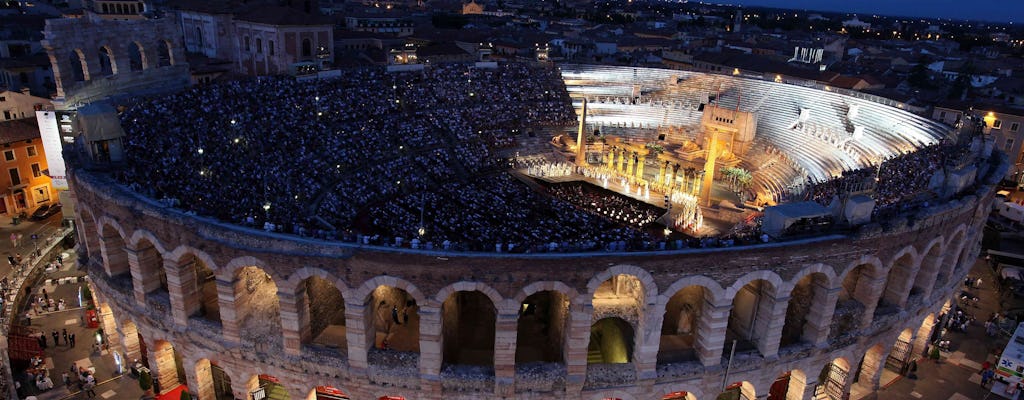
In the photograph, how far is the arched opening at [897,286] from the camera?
2988 cm

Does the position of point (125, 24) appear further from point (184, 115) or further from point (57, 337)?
point (57, 337)

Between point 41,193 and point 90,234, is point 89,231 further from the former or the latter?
point 41,193

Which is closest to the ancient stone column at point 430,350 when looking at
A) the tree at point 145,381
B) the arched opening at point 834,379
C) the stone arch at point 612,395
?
the stone arch at point 612,395

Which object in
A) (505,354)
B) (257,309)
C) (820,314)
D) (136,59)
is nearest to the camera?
(505,354)

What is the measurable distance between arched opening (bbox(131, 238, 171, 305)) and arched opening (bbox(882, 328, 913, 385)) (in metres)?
34.8

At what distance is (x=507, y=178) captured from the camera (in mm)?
53469

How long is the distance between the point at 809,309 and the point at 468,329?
597 inches

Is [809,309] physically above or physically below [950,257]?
below

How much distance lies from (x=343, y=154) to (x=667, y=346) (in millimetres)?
29062

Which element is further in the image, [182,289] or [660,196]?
[660,196]

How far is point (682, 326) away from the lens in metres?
29.8

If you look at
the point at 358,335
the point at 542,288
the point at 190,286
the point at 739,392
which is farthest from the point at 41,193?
the point at 739,392

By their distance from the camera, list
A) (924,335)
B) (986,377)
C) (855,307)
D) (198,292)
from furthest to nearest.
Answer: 1. (924,335)
2. (986,377)
3. (855,307)
4. (198,292)

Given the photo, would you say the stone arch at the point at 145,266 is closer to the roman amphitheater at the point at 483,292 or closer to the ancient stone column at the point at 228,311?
the roman amphitheater at the point at 483,292
